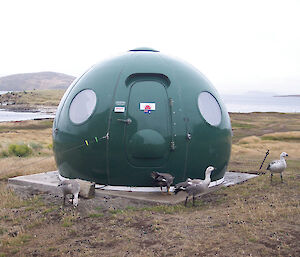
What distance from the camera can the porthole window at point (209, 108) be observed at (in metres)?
10.6

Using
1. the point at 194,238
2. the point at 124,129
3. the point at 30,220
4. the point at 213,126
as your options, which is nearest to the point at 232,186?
the point at 213,126

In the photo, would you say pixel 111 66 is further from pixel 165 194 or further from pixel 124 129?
pixel 165 194

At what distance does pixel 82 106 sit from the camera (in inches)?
416

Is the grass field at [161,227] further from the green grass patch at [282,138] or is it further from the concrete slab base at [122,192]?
the green grass patch at [282,138]

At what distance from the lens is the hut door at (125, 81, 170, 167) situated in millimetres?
9648

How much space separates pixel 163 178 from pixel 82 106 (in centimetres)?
317

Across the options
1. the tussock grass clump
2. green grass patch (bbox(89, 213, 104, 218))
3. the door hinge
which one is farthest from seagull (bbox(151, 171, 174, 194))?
the tussock grass clump

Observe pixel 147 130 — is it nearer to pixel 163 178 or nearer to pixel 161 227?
pixel 163 178

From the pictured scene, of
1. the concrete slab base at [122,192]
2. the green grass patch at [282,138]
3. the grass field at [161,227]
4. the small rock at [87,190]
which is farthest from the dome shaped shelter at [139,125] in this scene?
the green grass patch at [282,138]

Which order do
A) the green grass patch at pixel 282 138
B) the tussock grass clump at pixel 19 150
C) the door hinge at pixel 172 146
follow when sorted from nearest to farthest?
the door hinge at pixel 172 146 < the tussock grass clump at pixel 19 150 < the green grass patch at pixel 282 138

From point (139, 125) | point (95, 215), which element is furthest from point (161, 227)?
point (139, 125)

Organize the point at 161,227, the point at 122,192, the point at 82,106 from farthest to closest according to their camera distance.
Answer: the point at 82,106 → the point at 122,192 → the point at 161,227

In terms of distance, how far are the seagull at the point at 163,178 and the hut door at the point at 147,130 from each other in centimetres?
28

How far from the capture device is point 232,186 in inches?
447
